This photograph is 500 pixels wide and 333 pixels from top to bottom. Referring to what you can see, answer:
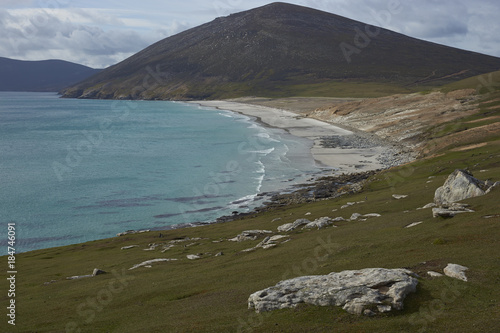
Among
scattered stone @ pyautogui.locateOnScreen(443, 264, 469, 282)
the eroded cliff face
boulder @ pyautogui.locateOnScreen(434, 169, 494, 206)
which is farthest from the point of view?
the eroded cliff face

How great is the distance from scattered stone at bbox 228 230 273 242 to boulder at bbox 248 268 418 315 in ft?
62.4

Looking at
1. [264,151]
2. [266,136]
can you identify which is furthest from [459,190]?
[266,136]

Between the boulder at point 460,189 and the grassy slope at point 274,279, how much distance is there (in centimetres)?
188

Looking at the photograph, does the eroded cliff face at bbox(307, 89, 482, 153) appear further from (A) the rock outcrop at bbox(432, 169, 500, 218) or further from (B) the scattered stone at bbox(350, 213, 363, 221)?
(B) the scattered stone at bbox(350, 213, 363, 221)

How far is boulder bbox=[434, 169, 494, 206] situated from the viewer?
111 feet

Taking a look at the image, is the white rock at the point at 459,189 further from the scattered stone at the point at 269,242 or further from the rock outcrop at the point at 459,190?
the scattered stone at the point at 269,242

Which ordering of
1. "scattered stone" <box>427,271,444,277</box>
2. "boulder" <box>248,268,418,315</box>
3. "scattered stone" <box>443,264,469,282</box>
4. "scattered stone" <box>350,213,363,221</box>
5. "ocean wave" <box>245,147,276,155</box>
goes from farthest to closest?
"ocean wave" <box>245,147,276,155</box>
"scattered stone" <box>350,213,363,221</box>
"scattered stone" <box>427,271,444,277</box>
"scattered stone" <box>443,264,469,282</box>
"boulder" <box>248,268,418,315</box>

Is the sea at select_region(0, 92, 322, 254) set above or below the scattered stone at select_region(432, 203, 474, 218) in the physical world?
below

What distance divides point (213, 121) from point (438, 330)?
573 feet

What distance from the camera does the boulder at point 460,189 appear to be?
3384 centimetres

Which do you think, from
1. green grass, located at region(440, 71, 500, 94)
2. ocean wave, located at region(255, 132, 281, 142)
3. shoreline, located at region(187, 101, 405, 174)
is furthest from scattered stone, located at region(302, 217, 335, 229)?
green grass, located at region(440, 71, 500, 94)

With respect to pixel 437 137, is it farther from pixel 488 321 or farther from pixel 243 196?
pixel 488 321

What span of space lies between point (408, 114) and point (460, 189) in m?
98.4

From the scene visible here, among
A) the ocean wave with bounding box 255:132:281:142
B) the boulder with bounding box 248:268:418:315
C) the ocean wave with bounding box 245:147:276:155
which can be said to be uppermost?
the ocean wave with bounding box 255:132:281:142
